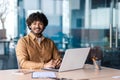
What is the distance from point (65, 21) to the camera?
7164 mm

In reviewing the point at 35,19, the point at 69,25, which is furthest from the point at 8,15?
the point at 35,19

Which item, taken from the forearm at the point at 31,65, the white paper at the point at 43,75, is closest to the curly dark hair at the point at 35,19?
the forearm at the point at 31,65

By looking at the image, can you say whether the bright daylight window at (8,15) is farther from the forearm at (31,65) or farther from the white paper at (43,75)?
the white paper at (43,75)

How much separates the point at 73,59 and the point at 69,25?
164 inches

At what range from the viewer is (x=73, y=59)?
306cm

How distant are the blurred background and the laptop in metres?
3.51

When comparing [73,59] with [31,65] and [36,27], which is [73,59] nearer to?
[31,65]

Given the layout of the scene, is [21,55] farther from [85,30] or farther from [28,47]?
[85,30]

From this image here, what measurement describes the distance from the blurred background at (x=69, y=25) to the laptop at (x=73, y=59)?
3.51 m

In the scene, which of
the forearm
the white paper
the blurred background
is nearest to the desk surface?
the white paper

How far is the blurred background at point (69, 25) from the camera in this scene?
6613mm

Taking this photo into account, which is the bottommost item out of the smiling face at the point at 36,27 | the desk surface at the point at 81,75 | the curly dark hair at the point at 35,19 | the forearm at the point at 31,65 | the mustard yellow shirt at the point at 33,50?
A: the desk surface at the point at 81,75

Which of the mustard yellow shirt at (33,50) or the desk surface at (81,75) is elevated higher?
the mustard yellow shirt at (33,50)

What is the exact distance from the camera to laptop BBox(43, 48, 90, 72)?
9.78 ft
